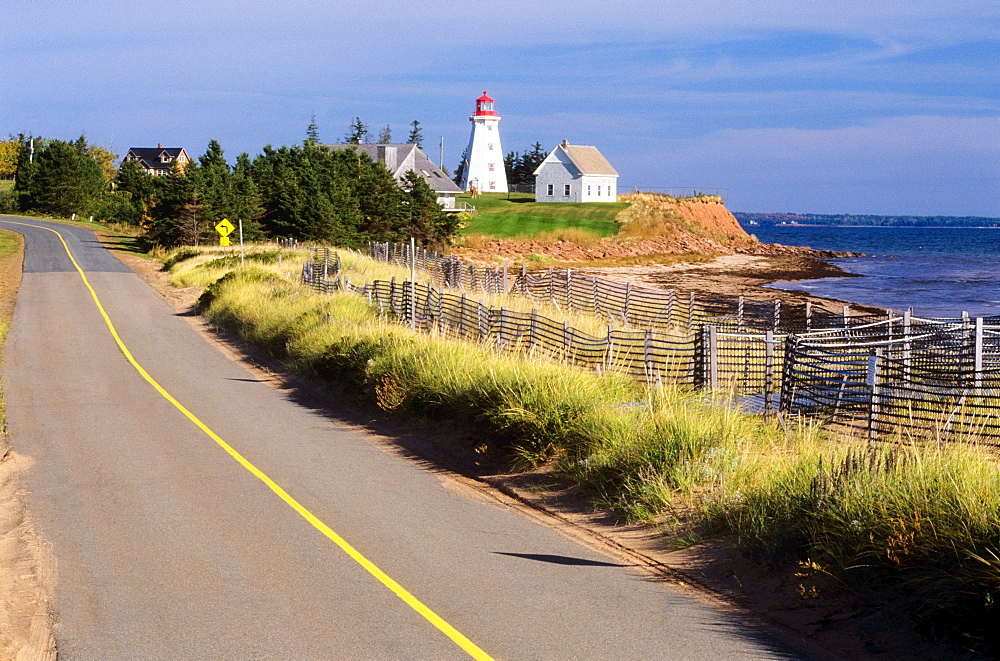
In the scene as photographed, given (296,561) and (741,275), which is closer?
(296,561)

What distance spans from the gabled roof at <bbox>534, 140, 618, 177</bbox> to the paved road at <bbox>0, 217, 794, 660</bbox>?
94743mm

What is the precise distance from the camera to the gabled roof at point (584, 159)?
10956 centimetres

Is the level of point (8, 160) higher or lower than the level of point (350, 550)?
higher

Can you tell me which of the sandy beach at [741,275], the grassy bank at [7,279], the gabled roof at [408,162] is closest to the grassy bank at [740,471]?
the grassy bank at [7,279]

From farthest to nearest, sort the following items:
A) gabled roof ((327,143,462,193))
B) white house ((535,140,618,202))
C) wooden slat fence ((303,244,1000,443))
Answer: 1. white house ((535,140,618,202))
2. gabled roof ((327,143,462,193))
3. wooden slat fence ((303,244,1000,443))

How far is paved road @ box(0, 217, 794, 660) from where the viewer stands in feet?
23.5

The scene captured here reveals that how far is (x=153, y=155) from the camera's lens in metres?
170

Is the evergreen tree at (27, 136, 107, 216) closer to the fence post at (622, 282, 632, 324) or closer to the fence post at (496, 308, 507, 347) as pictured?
the fence post at (622, 282, 632, 324)

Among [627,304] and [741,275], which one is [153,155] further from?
[627,304]

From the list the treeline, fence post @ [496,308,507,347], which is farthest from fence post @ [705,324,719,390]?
the treeline

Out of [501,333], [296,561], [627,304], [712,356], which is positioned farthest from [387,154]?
[296,561]

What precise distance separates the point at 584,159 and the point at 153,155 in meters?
90.1

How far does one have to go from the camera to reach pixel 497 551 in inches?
370

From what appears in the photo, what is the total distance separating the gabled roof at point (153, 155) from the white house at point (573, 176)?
3138 inches
